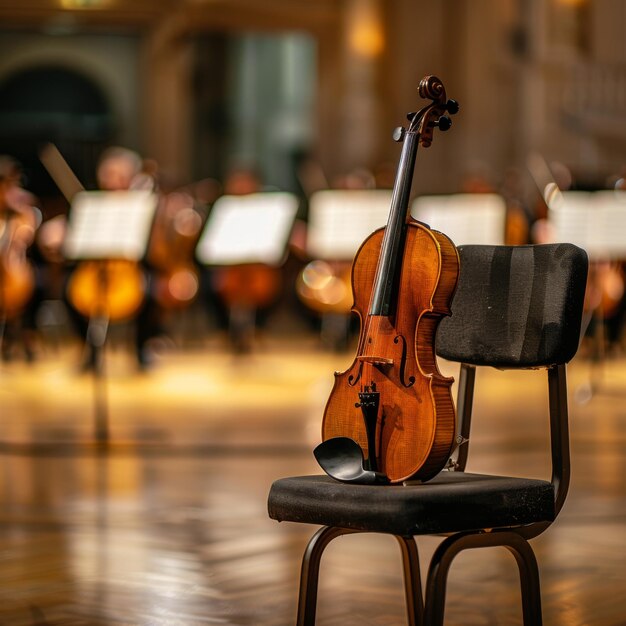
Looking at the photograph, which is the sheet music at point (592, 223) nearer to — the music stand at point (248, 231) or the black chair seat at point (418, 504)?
the music stand at point (248, 231)

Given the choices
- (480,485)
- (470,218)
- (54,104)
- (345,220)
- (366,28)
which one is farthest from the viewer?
(54,104)

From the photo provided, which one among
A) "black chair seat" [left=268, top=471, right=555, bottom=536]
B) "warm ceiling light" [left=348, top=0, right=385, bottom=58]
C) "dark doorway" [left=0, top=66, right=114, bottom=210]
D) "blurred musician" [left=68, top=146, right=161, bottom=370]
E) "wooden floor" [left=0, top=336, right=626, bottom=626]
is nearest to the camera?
"black chair seat" [left=268, top=471, right=555, bottom=536]

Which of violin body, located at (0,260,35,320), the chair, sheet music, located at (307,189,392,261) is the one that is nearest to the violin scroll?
the chair

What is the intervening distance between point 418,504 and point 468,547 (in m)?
0.22

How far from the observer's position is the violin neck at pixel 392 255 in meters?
2.75

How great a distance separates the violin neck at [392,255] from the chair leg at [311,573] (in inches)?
18.3

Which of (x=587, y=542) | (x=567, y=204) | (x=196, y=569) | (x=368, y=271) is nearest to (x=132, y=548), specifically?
(x=196, y=569)

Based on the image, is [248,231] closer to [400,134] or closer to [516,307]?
[516,307]

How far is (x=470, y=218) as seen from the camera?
8578 mm

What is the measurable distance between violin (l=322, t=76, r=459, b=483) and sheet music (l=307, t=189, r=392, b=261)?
250 inches

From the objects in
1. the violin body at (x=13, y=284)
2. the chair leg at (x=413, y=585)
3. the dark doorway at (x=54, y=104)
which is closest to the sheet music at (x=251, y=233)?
the violin body at (x=13, y=284)

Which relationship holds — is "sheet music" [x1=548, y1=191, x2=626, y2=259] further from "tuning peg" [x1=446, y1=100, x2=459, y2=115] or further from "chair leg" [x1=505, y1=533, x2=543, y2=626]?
"chair leg" [x1=505, y1=533, x2=543, y2=626]

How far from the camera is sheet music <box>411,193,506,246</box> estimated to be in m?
8.41

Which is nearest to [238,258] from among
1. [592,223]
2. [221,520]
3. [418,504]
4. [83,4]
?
[592,223]
